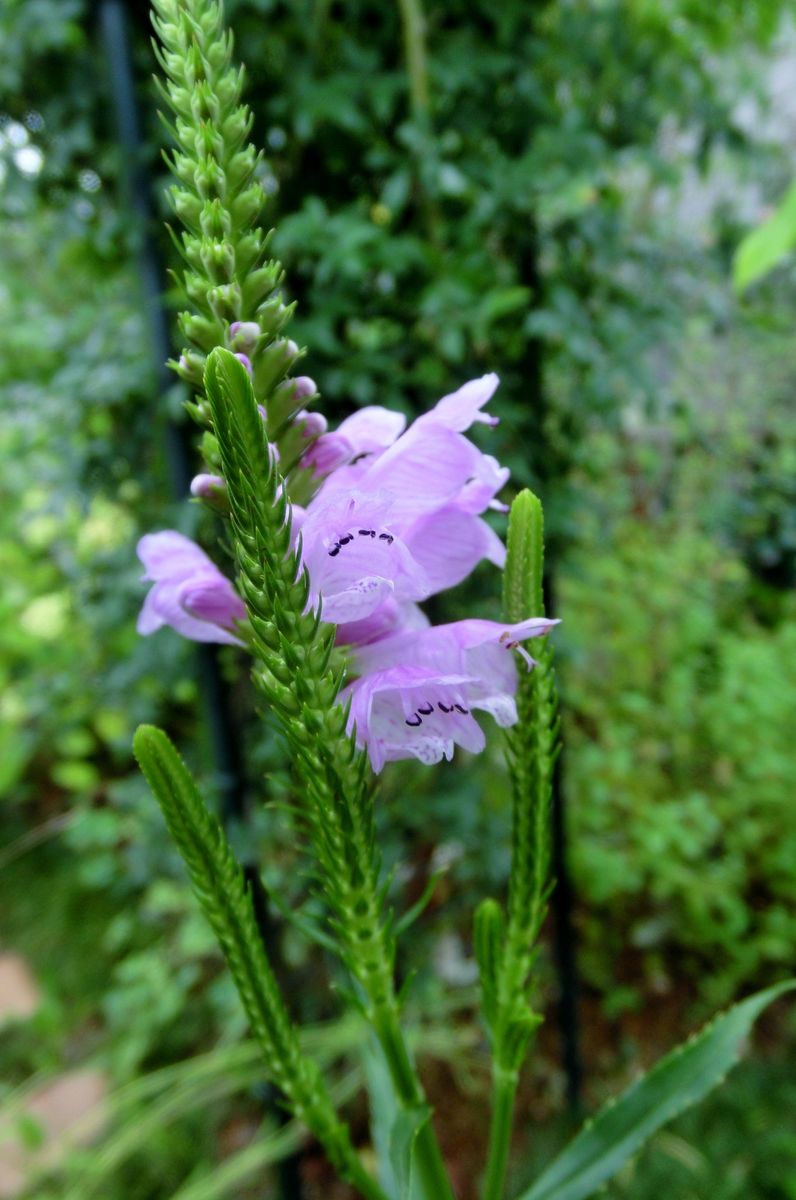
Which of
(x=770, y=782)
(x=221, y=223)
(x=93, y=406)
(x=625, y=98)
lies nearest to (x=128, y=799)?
(x=93, y=406)

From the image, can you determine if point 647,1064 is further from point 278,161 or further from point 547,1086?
point 278,161

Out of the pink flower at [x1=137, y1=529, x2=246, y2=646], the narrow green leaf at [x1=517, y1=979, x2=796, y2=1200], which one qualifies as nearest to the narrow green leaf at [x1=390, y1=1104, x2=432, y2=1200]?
the narrow green leaf at [x1=517, y1=979, x2=796, y2=1200]

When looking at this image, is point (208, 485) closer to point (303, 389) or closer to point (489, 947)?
point (303, 389)

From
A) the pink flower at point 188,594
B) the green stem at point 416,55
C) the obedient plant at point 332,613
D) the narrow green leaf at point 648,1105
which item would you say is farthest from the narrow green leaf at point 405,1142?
the green stem at point 416,55

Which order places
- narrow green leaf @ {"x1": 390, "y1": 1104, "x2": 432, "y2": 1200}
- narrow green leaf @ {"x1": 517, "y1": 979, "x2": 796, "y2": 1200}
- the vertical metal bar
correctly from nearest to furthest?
narrow green leaf @ {"x1": 390, "y1": 1104, "x2": 432, "y2": 1200}, narrow green leaf @ {"x1": 517, "y1": 979, "x2": 796, "y2": 1200}, the vertical metal bar

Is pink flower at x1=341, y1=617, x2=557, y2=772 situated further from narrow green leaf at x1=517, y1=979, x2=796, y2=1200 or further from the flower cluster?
narrow green leaf at x1=517, y1=979, x2=796, y2=1200

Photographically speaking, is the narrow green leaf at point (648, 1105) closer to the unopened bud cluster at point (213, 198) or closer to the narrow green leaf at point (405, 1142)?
the narrow green leaf at point (405, 1142)

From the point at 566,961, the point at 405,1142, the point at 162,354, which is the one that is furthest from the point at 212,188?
the point at 566,961
